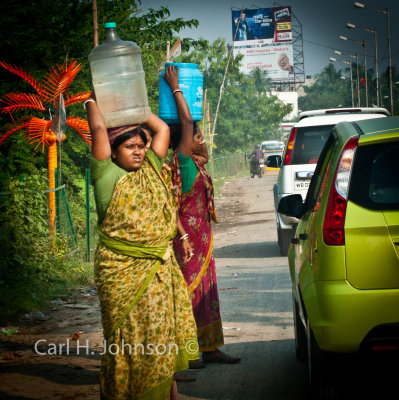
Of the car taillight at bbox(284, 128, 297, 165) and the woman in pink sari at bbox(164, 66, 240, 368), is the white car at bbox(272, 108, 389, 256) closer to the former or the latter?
the car taillight at bbox(284, 128, 297, 165)

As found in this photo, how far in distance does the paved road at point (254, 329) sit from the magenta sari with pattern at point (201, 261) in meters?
0.30

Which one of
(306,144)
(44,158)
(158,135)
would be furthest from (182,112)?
(44,158)

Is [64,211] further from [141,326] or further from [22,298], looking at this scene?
[141,326]

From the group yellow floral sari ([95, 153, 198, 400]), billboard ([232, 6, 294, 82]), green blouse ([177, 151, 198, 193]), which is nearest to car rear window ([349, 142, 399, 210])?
yellow floral sari ([95, 153, 198, 400])

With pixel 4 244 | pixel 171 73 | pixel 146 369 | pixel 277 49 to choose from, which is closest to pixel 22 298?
pixel 4 244

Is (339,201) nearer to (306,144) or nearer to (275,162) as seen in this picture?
(306,144)

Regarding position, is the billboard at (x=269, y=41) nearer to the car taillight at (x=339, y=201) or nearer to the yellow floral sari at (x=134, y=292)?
the car taillight at (x=339, y=201)

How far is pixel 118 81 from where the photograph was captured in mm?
4660

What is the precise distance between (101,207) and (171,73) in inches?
57.7

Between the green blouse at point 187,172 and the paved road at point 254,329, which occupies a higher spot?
the green blouse at point 187,172

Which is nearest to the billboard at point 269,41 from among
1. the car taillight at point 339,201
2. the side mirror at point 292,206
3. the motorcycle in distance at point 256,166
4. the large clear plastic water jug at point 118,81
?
the motorcycle in distance at point 256,166

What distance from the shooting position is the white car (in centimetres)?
1102

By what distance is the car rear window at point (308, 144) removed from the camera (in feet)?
36.7

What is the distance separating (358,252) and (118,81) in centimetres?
185
